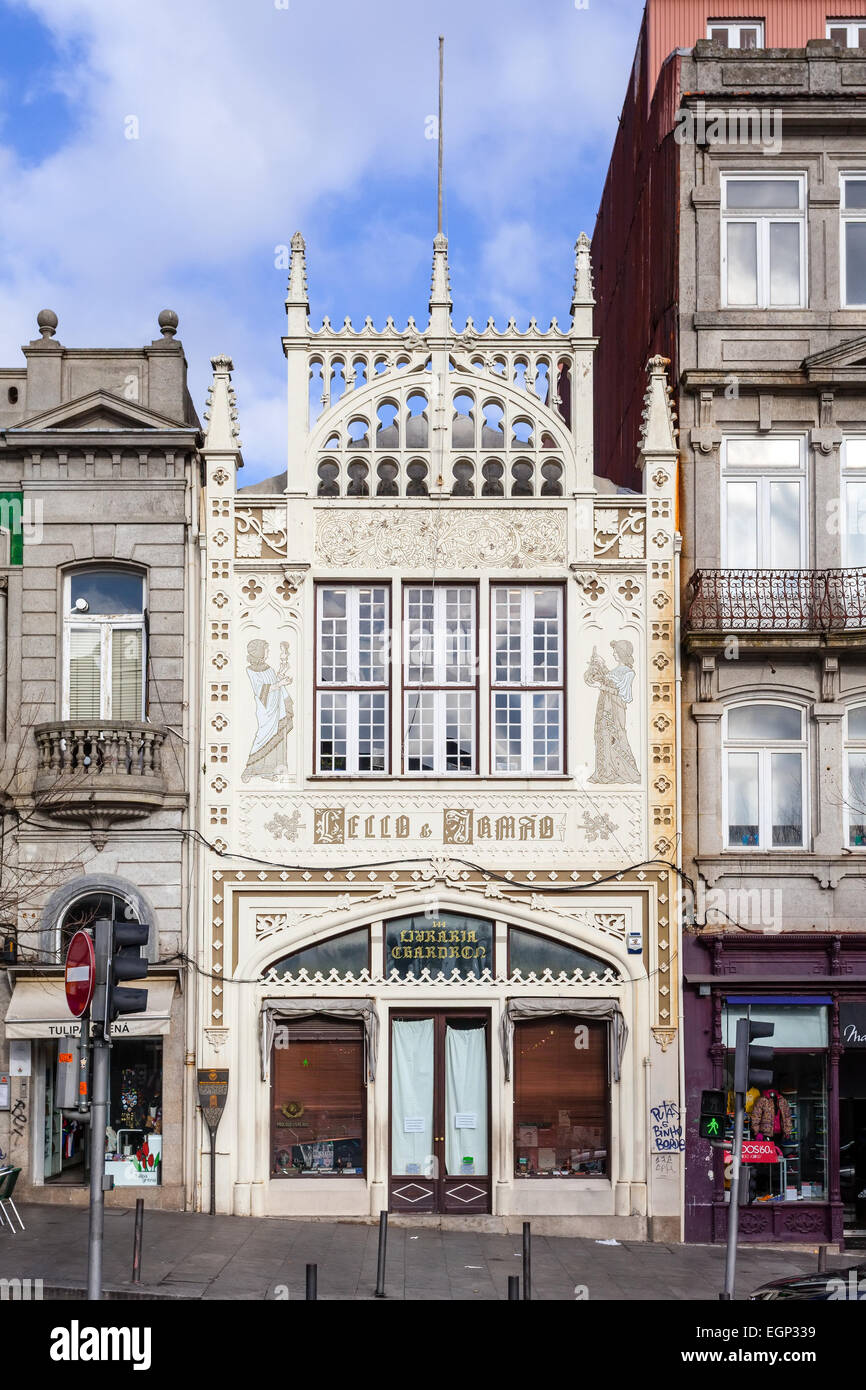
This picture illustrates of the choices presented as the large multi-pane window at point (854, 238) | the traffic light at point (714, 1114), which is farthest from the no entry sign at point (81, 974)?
the large multi-pane window at point (854, 238)

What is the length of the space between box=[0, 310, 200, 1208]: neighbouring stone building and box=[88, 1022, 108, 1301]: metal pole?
794 cm

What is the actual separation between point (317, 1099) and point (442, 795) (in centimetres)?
470

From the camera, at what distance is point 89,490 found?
24031 mm

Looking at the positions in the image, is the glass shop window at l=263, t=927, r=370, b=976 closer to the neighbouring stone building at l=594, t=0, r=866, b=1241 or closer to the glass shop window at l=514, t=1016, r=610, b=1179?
the glass shop window at l=514, t=1016, r=610, b=1179

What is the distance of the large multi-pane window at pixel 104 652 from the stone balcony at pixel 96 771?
81cm

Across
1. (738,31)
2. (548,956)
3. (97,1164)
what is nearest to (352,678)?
(548,956)

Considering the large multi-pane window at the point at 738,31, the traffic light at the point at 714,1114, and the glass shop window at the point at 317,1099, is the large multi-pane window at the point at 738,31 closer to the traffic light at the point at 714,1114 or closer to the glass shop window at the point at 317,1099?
the glass shop window at the point at 317,1099

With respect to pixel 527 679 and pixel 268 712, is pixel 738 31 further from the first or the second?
pixel 268 712

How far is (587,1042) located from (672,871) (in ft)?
9.04

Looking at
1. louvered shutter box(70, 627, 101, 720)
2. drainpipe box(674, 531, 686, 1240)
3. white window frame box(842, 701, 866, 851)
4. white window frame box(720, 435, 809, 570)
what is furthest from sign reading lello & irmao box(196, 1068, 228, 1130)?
white window frame box(720, 435, 809, 570)

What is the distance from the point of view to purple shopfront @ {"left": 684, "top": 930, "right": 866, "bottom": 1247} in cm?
2264

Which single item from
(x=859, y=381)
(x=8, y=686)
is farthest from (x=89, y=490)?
(x=859, y=381)

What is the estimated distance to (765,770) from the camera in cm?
2369
